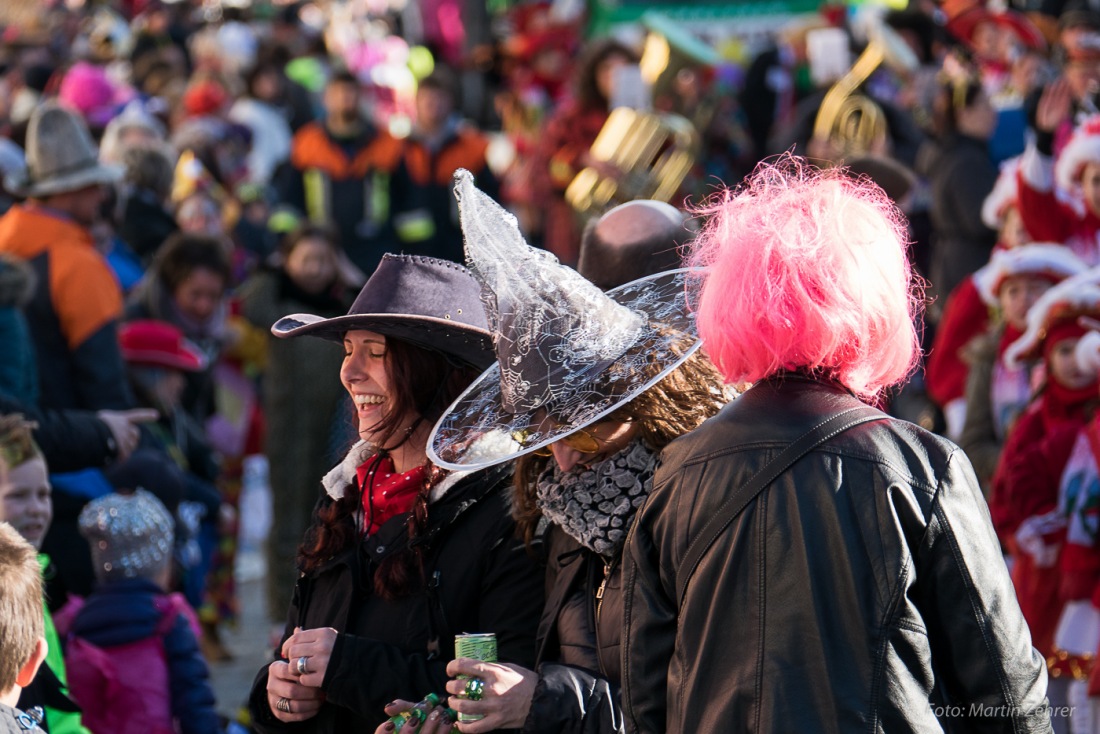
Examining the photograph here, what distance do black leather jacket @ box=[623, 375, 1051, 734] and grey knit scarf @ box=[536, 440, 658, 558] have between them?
14.8 inches

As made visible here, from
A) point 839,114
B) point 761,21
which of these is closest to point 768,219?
point 839,114

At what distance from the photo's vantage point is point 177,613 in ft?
14.4

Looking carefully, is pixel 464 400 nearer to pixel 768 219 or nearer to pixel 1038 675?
pixel 768 219

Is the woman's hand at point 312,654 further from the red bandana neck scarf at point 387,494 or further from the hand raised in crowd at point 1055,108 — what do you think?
the hand raised in crowd at point 1055,108

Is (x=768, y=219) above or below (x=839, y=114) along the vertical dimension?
above

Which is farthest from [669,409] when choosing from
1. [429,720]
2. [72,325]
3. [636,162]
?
[636,162]

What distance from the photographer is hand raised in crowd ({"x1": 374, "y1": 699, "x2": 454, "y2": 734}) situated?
282 cm

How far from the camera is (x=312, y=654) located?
3000mm

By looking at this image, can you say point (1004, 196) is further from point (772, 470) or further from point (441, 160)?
point (441, 160)

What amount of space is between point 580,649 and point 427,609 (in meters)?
0.35

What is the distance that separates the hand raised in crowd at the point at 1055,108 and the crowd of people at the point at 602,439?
0.02 meters

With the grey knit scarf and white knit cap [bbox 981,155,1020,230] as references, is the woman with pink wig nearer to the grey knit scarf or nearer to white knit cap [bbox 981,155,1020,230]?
the grey knit scarf

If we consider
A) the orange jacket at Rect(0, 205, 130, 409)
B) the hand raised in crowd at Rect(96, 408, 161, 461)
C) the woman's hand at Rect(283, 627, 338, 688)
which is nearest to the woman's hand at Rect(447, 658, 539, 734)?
the woman's hand at Rect(283, 627, 338, 688)

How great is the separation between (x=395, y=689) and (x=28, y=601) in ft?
2.43
